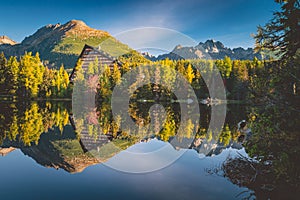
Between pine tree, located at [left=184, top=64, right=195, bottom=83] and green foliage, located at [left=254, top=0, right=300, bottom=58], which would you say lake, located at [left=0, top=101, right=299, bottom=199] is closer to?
green foliage, located at [left=254, top=0, right=300, bottom=58]

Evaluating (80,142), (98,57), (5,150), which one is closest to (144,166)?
(80,142)

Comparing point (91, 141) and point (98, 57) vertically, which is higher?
point (98, 57)

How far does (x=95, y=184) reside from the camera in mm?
7941

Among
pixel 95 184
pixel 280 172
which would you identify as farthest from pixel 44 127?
pixel 280 172

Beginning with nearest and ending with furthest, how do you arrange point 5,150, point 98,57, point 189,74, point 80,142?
point 5,150, point 80,142, point 189,74, point 98,57

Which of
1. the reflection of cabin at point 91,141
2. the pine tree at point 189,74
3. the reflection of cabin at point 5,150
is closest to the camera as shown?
the reflection of cabin at point 5,150

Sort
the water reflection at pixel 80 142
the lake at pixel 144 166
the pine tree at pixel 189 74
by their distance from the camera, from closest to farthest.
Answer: the lake at pixel 144 166, the water reflection at pixel 80 142, the pine tree at pixel 189 74

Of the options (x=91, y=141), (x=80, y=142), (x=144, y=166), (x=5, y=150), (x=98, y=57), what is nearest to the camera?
(x=144, y=166)

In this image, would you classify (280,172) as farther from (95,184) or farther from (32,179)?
(32,179)

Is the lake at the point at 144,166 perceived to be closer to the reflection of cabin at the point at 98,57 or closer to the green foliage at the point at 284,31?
the green foliage at the point at 284,31

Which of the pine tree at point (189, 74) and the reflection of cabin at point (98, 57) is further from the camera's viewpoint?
the reflection of cabin at point (98, 57)

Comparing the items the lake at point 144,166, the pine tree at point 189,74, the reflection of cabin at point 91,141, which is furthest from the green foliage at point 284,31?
the pine tree at point 189,74

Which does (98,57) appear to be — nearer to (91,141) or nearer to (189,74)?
(189,74)

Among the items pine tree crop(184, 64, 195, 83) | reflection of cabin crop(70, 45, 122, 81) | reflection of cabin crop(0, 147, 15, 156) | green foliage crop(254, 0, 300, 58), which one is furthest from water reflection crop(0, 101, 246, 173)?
reflection of cabin crop(70, 45, 122, 81)
